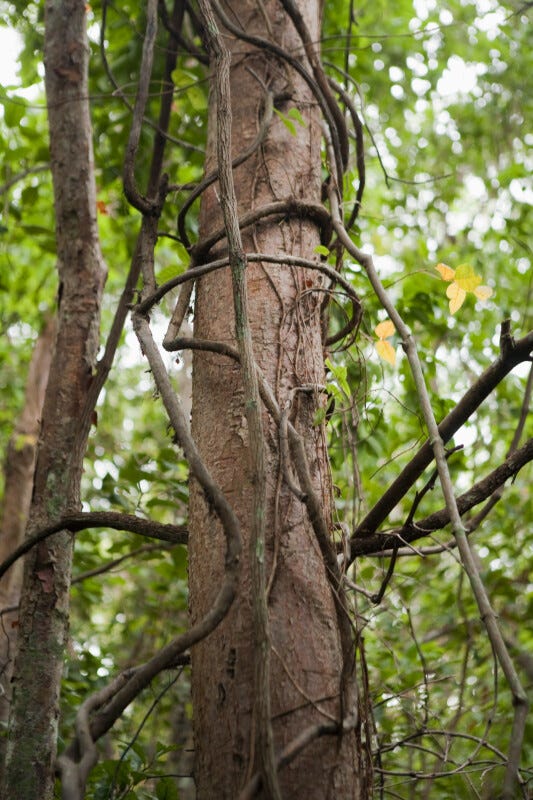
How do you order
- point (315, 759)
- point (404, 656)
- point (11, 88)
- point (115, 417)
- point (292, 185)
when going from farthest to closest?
point (115, 417), point (404, 656), point (11, 88), point (292, 185), point (315, 759)

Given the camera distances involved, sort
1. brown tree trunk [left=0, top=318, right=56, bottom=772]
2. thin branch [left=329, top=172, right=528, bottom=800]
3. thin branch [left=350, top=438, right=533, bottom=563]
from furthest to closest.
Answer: brown tree trunk [left=0, top=318, right=56, bottom=772] < thin branch [left=350, top=438, right=533, bottom=563] < thin branch [left=329, top=172, right=528, bottom=800]

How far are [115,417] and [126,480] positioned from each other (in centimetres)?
434

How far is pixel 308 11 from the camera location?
2006 mm

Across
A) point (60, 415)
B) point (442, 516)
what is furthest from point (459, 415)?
point (60, 415)

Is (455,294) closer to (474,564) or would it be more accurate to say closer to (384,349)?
(384,349)

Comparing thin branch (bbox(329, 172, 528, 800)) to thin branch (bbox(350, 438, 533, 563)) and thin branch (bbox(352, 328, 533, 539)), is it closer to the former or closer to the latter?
thin branch (bbox(352, 328, 533, 539))

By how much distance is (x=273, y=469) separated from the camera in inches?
47.8

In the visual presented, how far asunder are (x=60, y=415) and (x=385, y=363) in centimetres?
141

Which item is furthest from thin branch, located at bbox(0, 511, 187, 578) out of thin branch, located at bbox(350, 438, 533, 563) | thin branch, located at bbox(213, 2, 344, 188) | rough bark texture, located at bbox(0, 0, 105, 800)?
thin branch, located at bbox(213, 2, 344, 188)

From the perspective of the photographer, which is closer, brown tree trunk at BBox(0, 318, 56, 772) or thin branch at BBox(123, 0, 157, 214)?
thin branch at BBox(123, 0, 157, 214)

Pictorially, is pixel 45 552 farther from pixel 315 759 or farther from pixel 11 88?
pixel 11 88

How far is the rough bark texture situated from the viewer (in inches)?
61.6

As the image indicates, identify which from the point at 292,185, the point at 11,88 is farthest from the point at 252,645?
the point at 11,88

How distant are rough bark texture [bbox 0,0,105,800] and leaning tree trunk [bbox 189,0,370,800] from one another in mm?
448
